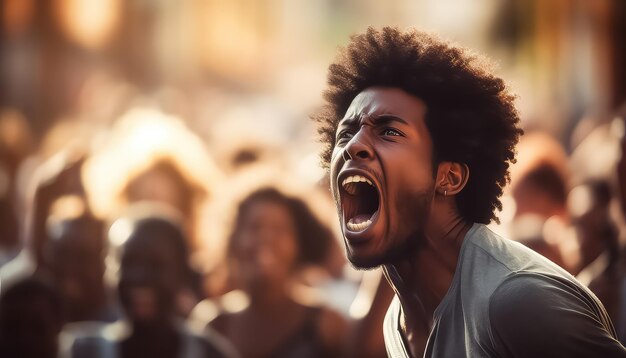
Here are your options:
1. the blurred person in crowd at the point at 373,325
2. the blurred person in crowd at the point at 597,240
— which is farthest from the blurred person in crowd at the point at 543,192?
the blurred person in crowd at the point at 373,325

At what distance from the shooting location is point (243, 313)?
5.93m

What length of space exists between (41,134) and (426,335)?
827 inches

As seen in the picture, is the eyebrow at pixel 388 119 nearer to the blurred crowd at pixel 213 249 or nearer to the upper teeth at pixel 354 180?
the upper teeth at pixel 354 180

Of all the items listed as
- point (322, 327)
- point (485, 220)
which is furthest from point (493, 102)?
point (322, 327)

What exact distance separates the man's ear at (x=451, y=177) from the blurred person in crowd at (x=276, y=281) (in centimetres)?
244

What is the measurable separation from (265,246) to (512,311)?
3291mm

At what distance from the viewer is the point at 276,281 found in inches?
231

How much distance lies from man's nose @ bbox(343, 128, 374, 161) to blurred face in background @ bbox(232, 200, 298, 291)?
9.00ft

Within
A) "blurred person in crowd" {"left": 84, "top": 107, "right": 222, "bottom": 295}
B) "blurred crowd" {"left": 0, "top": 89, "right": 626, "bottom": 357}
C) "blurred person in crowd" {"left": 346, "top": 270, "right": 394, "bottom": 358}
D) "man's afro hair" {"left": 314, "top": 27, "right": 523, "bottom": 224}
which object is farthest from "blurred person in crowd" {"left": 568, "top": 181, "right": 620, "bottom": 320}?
"blurred person in crowd" {"left": 84, "top": 107, "right": 222, "bottom": 295}

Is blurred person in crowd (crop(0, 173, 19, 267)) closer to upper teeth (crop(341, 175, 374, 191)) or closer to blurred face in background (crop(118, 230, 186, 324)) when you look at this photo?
blurred face in background (crop(118, 230, 186, 324))

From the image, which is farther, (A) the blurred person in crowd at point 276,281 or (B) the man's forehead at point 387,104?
(A) the blurred person in crowd at point 276,281

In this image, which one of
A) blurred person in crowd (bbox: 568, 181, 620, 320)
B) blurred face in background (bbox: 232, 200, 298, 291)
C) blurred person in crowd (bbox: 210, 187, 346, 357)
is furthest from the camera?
blurred face in background (bbox: 232, 200, 298, 291)

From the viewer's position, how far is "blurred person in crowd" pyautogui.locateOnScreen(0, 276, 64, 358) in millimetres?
5328

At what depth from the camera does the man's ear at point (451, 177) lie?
327 centimetres
